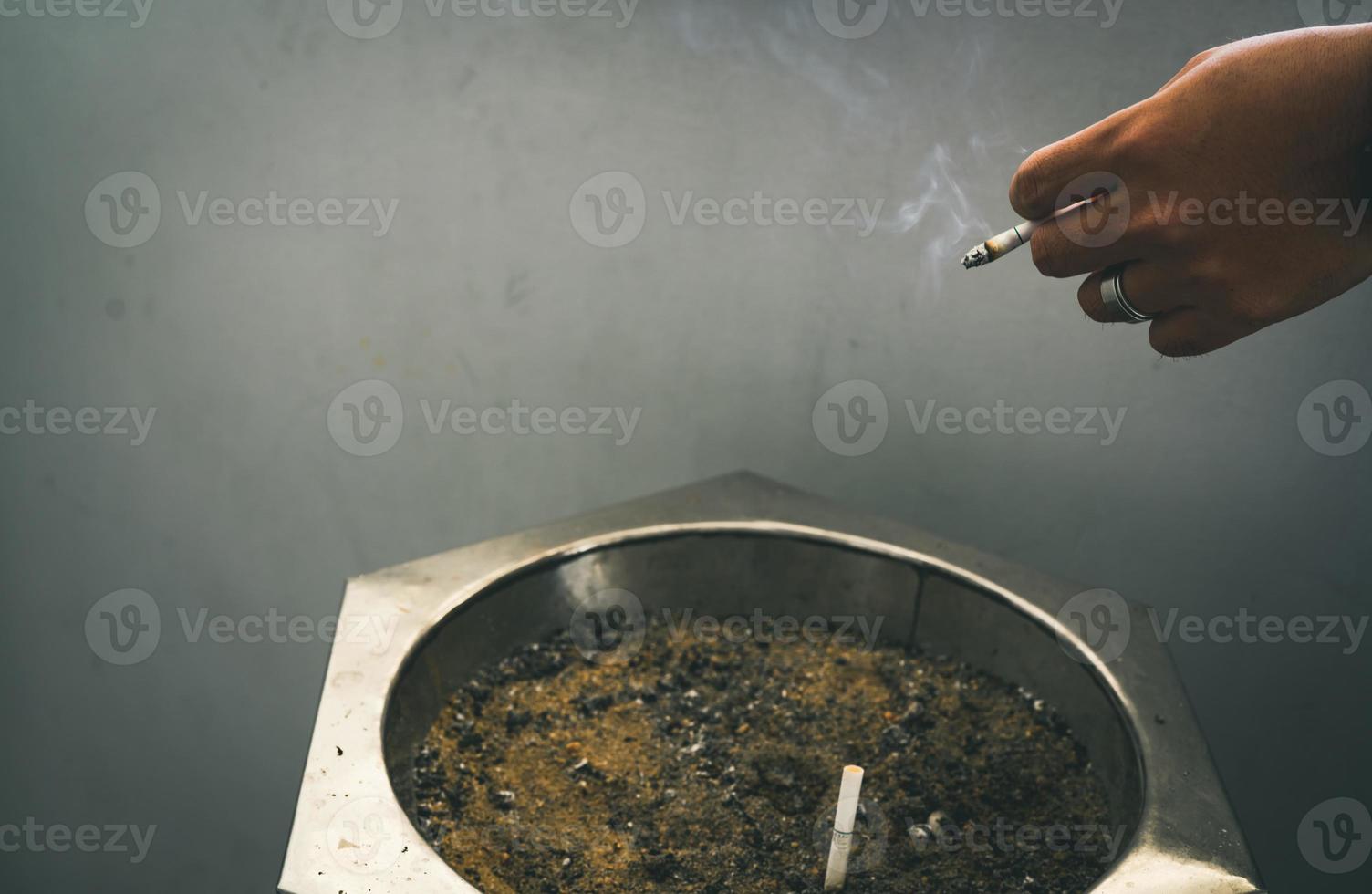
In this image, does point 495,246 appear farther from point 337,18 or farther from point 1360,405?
point 1360,405

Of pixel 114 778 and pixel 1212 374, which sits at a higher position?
pixel 1212 374

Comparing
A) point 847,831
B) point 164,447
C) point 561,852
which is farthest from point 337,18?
point 847,831

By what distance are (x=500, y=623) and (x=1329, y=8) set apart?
3.99ft

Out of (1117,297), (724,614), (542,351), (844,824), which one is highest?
(542,351)

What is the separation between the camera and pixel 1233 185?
A: 87 cm

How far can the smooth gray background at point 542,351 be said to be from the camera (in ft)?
5.12

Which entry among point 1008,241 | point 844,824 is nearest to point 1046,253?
point 1008,241

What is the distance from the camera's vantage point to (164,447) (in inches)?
71.2

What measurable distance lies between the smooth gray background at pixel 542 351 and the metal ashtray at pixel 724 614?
40 centimetres

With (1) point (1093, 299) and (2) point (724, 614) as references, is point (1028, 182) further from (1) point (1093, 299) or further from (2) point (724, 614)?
(2) point (724, 614)

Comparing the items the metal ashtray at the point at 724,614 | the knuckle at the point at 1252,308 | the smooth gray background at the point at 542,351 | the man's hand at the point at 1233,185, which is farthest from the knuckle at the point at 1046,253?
the smooth gray background at the point at 542,351

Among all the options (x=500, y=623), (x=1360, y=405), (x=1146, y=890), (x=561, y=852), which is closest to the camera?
(x=1146, y=890)

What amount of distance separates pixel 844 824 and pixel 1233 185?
614 millimetres

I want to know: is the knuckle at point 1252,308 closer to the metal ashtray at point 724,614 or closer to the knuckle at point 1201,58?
the knuckle at point 1201,58
